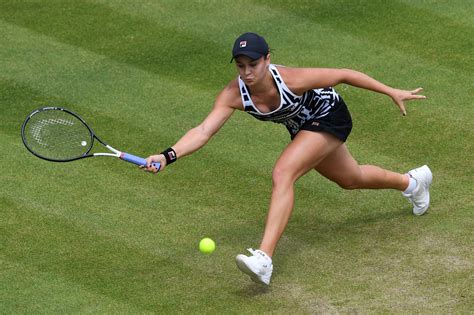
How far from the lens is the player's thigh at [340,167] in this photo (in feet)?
34.2

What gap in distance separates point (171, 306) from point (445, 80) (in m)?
5.89

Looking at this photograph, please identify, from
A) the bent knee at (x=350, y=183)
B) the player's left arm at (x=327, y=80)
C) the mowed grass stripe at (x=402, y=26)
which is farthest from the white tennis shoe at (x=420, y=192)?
the mowed grass stripe at (x=402, y=26)

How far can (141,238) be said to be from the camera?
10.6 meters

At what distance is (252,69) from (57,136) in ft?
6.53

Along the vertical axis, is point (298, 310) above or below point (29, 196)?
above

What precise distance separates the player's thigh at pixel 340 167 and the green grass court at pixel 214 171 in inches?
21.5

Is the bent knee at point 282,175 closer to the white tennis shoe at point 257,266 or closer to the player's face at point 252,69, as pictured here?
the white tennis shoe at point 257,266

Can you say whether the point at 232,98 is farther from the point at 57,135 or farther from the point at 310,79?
the point at 57,135

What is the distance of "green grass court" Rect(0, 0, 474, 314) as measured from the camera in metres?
9.62

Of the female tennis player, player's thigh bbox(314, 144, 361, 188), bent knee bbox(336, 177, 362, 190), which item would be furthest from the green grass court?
the female tennis player

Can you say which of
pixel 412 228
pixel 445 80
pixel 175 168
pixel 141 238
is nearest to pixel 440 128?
pixel 445 80

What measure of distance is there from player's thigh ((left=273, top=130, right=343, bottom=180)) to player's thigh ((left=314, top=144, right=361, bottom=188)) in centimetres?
33

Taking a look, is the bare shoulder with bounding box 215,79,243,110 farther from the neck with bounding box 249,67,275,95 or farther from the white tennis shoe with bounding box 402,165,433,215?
the white tennis shoe with bounding box 402,165,433,215

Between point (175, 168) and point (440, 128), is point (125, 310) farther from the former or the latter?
point (440, 128)
